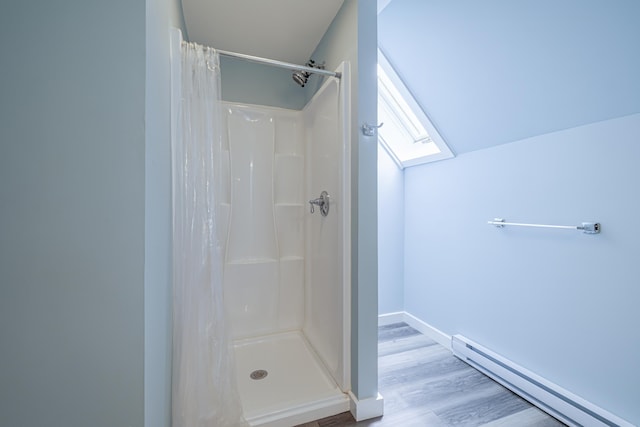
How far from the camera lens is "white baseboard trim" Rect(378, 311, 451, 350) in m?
2.06

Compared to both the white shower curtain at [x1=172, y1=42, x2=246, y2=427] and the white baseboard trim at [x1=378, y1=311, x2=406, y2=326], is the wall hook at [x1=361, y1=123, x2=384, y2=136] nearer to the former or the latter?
the white shower curtain at [x1=172, y1=42, x2=246, y2=427]

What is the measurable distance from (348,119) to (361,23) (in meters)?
0.48

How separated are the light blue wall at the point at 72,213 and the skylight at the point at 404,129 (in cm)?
183

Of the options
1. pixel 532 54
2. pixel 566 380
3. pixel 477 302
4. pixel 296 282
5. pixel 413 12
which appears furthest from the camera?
pixel 296 282

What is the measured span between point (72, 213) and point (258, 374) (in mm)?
1513

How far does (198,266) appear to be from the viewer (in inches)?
44.4

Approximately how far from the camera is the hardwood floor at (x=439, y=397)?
130cm

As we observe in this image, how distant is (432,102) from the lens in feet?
6.14

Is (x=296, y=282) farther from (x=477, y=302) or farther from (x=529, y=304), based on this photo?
(x=529, y=304)

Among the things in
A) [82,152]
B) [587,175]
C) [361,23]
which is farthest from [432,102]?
[82,152]

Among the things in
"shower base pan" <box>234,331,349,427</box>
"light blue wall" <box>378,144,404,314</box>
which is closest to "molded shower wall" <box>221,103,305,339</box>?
"shower base pan" <box>234,331,349,427</box>

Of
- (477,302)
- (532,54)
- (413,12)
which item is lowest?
→ (477,302)

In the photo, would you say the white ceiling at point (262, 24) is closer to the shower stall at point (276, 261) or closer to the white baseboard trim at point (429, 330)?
the shower stall at point (276, 261)

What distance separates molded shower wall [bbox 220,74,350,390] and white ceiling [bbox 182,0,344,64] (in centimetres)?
42
